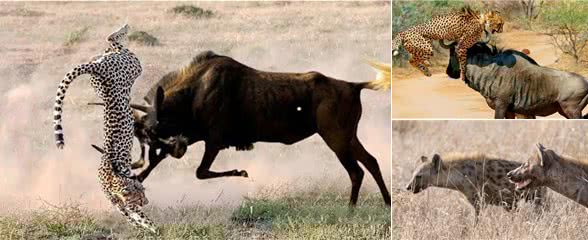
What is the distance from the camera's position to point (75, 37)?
1040cm

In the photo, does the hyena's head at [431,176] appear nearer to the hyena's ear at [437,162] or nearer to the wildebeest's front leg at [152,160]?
the hyena's ear at [437,162]

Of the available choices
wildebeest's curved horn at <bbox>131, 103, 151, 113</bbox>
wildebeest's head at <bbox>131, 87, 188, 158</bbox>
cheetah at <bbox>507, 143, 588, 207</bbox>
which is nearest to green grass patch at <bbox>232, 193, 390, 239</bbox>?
wildebeest's head at <bbox>131, 87, 188, 158</bbox>

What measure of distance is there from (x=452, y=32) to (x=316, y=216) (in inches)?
65.2

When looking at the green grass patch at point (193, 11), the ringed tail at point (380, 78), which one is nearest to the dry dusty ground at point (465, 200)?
the ringed tail at point (380, 78)

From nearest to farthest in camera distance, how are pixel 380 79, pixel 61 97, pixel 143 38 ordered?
pixel 61 97
pixel 380 79
pixel 143 38

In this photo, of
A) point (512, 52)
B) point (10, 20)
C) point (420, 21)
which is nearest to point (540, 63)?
point (512, 52)

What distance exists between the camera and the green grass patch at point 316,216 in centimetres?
996

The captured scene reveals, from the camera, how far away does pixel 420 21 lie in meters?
10.1

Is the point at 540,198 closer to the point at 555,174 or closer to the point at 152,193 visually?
the point at 555,174

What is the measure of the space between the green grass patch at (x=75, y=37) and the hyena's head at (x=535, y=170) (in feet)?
10.9

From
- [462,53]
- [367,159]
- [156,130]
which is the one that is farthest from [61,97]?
[462,53]

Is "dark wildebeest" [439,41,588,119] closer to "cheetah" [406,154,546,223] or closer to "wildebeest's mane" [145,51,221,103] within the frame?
"cheetah" [406,154,546,223]

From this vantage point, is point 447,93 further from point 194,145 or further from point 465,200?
point 194,145

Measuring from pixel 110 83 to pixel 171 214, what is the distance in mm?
1061
